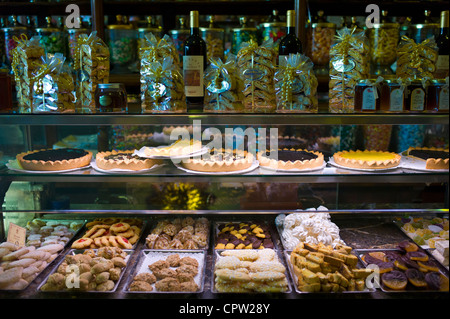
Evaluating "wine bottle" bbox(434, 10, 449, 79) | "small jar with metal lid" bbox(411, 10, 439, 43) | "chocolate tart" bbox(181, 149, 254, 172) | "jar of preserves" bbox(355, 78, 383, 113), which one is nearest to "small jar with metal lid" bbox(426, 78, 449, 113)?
"jar of preserves" bbox(355, 78, 383, 113)

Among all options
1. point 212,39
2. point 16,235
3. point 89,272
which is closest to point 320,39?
point 212,39

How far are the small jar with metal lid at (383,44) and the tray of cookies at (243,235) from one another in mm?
1326

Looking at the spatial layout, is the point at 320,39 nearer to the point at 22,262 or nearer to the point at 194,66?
the point at 194,66

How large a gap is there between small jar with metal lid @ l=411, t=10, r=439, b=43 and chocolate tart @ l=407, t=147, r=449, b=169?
0.80 metres

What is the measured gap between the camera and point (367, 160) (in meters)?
2.47

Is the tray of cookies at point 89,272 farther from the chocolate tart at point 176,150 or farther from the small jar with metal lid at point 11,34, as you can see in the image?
the small jar with metal lid at point 11,34

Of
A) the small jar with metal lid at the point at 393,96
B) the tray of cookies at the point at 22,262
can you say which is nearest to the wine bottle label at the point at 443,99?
the small jar with metal lid at the point at 393,96

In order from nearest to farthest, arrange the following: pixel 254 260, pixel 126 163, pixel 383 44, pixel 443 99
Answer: pixel 443 99
pixel 126 163
pixel 254 260
pixel 383 44

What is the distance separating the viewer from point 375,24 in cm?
287

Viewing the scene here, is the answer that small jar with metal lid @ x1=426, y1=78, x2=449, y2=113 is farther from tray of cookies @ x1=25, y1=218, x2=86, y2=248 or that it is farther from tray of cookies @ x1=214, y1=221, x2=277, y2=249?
tray of cookies @ x1=25, y1=218, x2=86, y2=248

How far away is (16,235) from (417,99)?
2.56 m

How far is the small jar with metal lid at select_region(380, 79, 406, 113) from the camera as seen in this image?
2.31m

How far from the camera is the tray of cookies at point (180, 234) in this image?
109 inches
